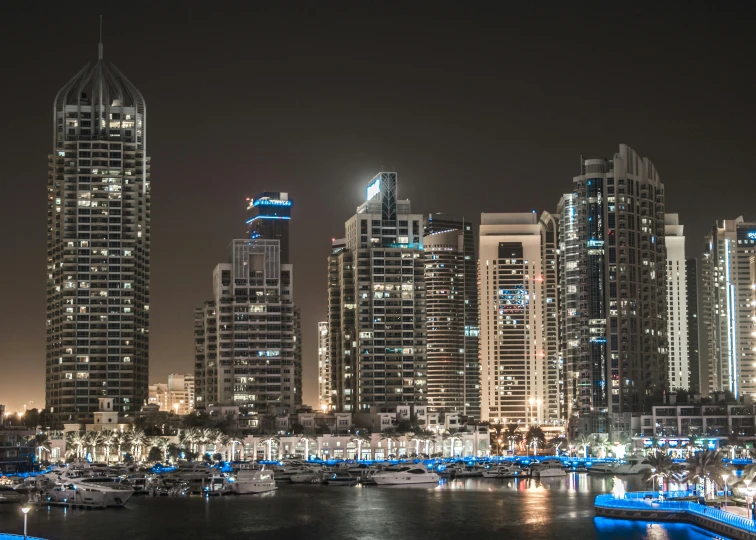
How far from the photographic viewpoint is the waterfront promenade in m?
97.2

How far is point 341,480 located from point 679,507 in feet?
251

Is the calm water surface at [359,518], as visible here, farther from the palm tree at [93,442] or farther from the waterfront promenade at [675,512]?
the palm tree at [93,442]

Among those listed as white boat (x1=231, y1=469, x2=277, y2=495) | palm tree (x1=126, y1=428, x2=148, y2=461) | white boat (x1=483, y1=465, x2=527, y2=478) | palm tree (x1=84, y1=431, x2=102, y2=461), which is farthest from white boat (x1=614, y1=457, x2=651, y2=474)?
palm tree (x1=84, y1=431, x2=102, y2=461)

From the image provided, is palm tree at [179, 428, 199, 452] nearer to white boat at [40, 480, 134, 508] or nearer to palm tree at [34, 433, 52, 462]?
palm tree at [34, 433, 52, 462]

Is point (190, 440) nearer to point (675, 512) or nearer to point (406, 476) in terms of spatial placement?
point (406, 476)

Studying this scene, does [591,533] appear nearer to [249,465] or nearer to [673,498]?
[673,498]

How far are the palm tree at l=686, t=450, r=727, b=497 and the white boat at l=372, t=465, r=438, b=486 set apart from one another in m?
61.1

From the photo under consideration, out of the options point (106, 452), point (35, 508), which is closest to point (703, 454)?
point (35, 508)

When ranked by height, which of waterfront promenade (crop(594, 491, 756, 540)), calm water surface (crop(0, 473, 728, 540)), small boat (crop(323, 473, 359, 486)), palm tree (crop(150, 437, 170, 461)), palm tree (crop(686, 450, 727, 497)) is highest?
palm tree (crop(686, 450, 727, 497))

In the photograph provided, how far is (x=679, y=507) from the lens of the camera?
367ft

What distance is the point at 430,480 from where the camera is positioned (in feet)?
578

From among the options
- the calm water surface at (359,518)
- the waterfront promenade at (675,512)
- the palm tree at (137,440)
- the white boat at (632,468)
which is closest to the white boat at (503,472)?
the white boat at (632,468)

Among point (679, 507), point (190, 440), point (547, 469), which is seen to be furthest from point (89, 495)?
point (547, 469)

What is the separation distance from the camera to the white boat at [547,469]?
18938 centimetres
